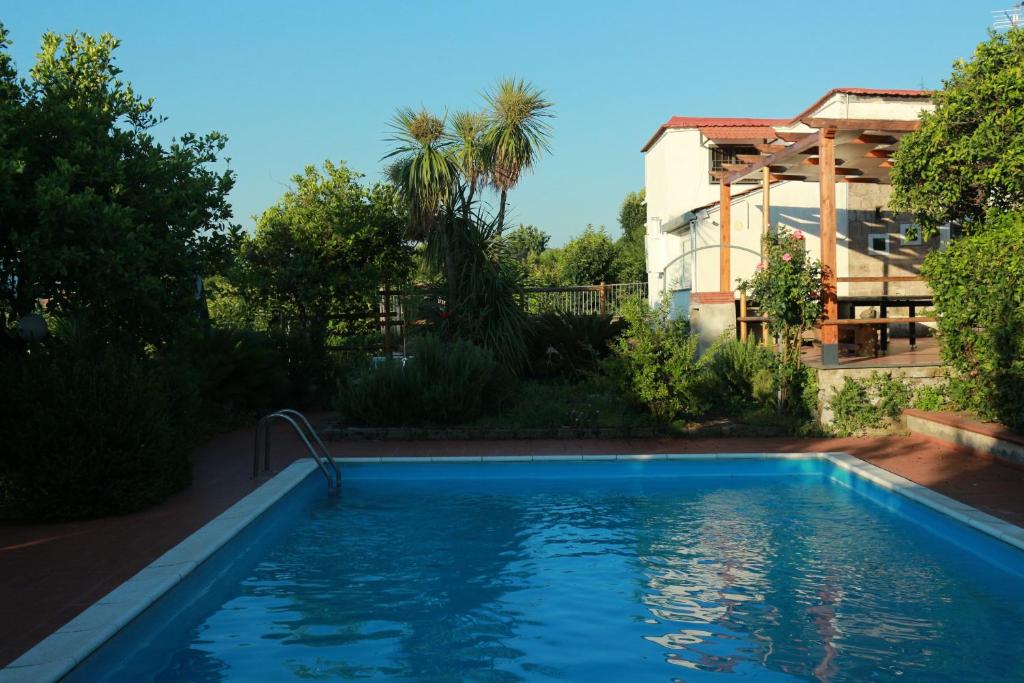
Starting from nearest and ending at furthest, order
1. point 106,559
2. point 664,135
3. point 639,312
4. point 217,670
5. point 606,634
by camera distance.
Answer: point 217,670
point 606,634
point 106,559
point 639,312
point 664,135

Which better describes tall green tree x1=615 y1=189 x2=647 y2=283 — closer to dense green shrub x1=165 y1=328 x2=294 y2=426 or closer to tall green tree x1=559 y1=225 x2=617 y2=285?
tall green tree x1=559 y1=225 x2=617 y2=285

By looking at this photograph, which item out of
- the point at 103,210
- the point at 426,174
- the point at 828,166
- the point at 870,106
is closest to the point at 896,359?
the point at 828,166

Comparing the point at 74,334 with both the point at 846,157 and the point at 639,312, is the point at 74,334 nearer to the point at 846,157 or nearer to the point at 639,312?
the point at 639,312

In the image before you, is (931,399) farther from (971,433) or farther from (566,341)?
(566,341)

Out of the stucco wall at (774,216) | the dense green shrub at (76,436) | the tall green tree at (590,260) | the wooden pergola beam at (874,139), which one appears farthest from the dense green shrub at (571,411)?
the tall green tree at (590,260)

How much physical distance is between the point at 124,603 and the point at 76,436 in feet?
7.75

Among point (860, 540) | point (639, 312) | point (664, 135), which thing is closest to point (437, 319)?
point (639, 312)

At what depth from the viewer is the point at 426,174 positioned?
13453 millimetres

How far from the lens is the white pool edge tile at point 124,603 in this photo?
3611 mm

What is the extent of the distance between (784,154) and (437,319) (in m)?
5.73

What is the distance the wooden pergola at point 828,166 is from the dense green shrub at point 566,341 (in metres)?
1.95

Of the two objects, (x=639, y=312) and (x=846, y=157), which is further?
(x=846, y=157)

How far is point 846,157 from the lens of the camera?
14172 millimetres

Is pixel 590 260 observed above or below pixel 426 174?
above
